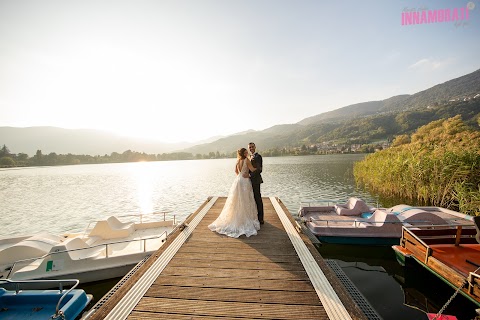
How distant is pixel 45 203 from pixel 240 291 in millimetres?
32592

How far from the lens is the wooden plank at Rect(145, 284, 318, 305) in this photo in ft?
13.0

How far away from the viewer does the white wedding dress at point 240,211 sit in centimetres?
769

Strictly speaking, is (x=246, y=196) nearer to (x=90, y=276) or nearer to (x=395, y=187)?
(x=90, y=276)

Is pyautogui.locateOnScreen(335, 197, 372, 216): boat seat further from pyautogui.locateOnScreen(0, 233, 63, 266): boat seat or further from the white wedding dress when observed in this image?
pyautogui.locateOnScreen(0, 233, 63, 266): boat seat

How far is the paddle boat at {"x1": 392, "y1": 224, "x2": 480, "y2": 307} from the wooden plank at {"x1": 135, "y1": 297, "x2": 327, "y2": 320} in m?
4.55

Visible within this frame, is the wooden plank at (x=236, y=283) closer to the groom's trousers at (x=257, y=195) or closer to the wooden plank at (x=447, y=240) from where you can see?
the groom's trousers at (x=257, y=195)

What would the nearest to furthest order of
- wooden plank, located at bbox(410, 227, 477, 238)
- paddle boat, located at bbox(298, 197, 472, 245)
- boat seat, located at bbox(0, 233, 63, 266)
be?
wooden plank, located at bbox(410, 227, 477, 238) < boat seat, located at bbox(0, 233, 63, 266) < paddle boat, located at bbox(298, 197, 472, 245)

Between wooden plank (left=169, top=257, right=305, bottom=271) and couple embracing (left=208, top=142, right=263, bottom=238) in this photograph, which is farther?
couple embracing (left=208, top=142, right=263, bottom=238)

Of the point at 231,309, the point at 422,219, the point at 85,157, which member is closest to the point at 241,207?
the point at 231,309

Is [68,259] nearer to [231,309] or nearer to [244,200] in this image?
[244,200]

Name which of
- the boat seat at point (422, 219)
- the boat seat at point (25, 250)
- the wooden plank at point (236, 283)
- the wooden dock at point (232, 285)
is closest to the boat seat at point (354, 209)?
the boat seat at point (422, 219)

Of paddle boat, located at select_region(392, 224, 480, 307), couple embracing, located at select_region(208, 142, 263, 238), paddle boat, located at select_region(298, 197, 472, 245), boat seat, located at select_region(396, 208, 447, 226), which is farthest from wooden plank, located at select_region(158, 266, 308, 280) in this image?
boat seat, located at select_region(396, 208, 447, 226)

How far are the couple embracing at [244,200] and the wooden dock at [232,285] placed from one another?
92cm

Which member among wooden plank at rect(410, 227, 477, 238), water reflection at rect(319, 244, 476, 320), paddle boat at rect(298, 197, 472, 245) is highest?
wooden plank at rect(410, 227, 477, 238)
